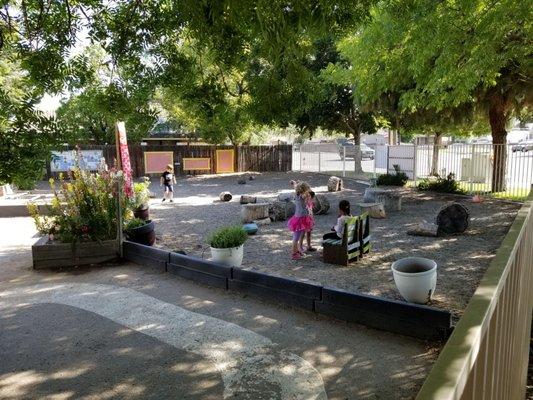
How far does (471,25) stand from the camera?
9.49 meters

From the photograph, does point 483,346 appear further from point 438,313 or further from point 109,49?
point 109,49

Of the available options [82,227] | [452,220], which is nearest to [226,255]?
[82,227]

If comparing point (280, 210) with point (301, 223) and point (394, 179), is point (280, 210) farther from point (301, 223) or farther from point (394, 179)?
point (394, 179)

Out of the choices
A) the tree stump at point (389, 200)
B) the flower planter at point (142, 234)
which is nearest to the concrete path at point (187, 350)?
the flower planter at point (142, 234)

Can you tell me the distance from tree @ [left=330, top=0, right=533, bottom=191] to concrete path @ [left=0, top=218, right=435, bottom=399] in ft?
16.3

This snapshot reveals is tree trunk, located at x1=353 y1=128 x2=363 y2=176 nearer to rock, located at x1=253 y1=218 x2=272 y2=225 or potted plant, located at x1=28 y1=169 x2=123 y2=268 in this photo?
rock, located at x1=253 y1=218 x2=272 y2=225

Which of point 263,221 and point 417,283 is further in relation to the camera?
point 263,221

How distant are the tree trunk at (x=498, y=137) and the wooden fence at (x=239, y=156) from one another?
17.2 m

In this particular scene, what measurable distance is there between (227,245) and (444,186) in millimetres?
13612

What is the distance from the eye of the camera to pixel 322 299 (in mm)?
6098

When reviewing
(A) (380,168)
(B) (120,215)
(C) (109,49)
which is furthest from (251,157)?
(C) (109,49)

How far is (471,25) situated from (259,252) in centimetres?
681

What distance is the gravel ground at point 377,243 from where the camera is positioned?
7422mm

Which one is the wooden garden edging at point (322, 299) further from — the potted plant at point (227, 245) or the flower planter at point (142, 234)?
the flower planter at point (142, 234)
